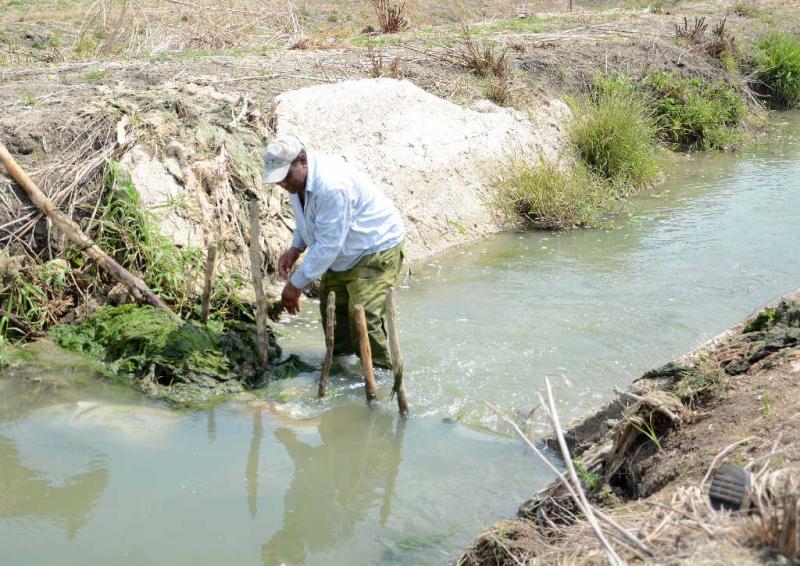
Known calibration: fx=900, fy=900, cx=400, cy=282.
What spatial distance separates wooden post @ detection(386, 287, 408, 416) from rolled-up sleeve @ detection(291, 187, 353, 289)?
42 centimetres

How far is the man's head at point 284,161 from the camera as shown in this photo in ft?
16.1

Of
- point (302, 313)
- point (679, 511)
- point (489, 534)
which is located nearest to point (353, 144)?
point (302, 313)

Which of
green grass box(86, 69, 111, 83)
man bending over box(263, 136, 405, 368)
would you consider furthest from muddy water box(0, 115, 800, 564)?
green grass box(86, 69, 111, 83)

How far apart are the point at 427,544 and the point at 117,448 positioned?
1856mm

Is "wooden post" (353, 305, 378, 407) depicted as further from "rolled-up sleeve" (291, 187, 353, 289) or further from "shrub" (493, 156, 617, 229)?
"shrub" (493, 156, 617, 229)

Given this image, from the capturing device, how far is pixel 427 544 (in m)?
4.17

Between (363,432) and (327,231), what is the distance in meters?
1.19

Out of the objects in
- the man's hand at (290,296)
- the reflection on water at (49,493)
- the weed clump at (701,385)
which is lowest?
the reflection on water at (49,493)

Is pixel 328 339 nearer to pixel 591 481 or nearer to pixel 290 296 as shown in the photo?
pixel 290 296

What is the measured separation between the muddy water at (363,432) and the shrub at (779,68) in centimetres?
787

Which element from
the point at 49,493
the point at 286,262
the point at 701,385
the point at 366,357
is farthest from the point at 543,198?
the point at 49,493

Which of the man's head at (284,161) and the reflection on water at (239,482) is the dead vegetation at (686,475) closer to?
the reflection on water at (239,482)

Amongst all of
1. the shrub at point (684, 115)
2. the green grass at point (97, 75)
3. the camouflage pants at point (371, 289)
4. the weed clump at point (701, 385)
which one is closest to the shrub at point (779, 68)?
the shrub at point (684, 115)

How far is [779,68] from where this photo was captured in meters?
15.0
